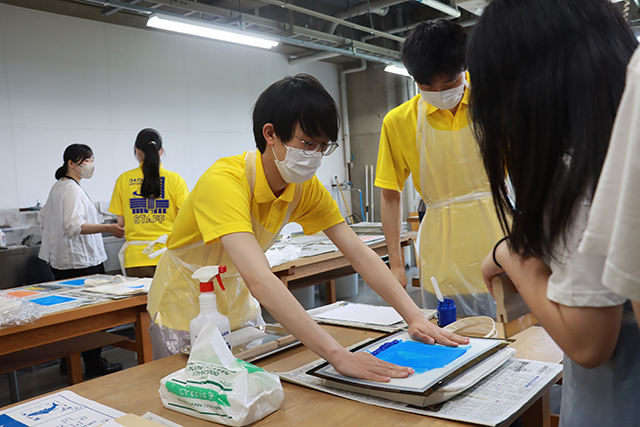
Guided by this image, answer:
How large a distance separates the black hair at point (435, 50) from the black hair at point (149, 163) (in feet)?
7.34

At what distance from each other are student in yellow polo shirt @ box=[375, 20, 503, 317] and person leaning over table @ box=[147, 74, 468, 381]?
391 mm

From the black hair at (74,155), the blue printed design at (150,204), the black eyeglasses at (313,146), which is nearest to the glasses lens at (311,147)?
the black eyeglasses at (313,146)

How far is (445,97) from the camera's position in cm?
149

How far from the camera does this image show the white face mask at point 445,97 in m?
1.49

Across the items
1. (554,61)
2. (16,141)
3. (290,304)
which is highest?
(16,141)

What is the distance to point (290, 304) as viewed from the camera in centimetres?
104

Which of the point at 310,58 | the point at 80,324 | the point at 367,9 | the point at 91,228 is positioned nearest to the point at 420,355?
the point at 80,324

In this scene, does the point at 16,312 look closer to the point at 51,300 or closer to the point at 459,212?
the point at 51,300

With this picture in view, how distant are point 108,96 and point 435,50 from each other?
5.02 meters

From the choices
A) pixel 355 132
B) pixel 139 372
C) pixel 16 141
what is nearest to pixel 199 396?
pixel 139 372

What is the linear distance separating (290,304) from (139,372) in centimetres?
43

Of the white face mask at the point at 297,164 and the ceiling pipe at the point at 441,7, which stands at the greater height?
the ceiling pipe at the point at 441,7

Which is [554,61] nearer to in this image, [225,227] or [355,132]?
[225,227]

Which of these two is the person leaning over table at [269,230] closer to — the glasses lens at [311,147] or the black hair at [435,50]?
the glasses lens at [311,147]
